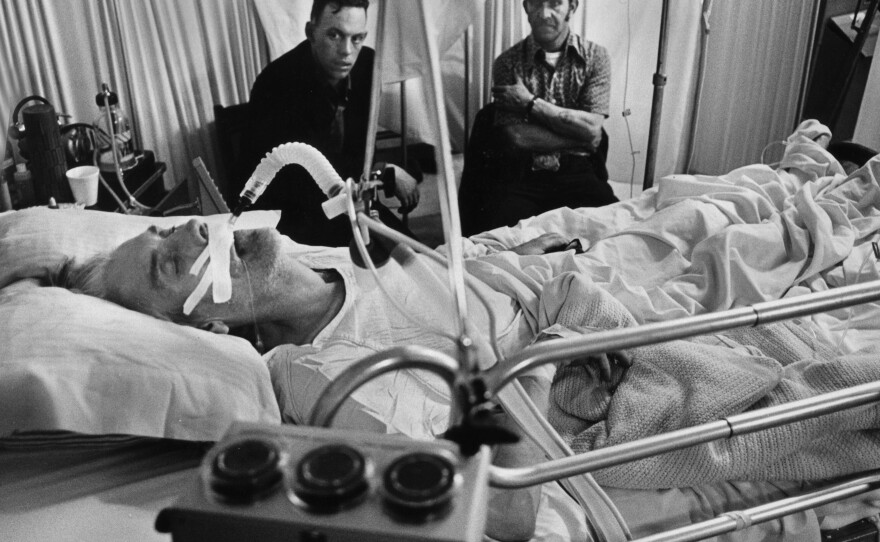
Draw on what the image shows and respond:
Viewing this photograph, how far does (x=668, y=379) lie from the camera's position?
1.47m

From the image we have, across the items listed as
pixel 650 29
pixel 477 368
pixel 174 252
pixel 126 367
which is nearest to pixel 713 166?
pixel 650 29

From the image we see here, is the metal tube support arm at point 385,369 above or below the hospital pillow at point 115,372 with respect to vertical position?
above

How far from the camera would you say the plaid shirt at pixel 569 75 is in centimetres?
319

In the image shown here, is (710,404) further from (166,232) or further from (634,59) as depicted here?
(634,59)

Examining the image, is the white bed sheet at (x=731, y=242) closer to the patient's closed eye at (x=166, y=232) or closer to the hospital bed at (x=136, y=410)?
the hospital bed at (x=136, y=410)

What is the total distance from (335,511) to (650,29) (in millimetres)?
3525

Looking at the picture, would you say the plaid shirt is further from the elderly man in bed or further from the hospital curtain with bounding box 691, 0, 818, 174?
the elderly man in bed

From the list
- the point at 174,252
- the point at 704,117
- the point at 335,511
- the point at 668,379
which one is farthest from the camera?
the point at 704,117

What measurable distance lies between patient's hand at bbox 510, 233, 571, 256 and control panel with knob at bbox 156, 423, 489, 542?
1.50 m

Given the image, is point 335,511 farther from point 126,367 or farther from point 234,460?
point 126,367

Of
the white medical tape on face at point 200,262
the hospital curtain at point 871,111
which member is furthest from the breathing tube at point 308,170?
the hospital curtain at point 871,111

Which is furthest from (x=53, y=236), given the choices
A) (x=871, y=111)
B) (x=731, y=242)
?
(x=871, y=111)

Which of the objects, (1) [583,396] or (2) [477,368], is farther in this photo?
(1) [583,396]

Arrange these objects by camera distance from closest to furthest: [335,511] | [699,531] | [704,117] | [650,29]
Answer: [335,511] → [699,531] → [650,29] → [704,117]
